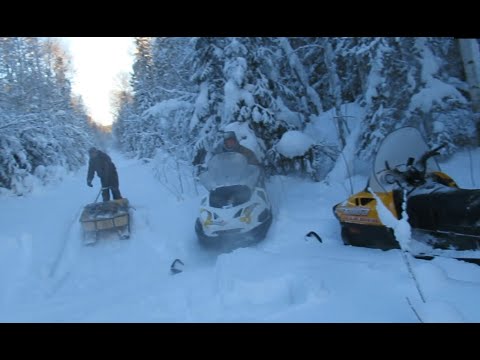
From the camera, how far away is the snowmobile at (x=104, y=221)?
23.4 ft

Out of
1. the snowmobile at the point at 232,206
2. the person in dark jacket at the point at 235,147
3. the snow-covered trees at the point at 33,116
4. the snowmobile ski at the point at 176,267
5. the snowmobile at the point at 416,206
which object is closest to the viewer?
the snowmobile at the point at 416,206

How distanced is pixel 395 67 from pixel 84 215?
762 cm

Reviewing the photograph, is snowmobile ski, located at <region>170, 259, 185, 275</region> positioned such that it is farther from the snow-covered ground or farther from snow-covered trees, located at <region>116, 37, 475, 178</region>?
snow-covered trees, located at <region>116, 37, 475, 178</region>

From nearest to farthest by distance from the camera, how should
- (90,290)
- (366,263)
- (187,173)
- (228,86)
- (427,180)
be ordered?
(366,263)
(427,180)
(90,290)
(228,86)
(187,173)

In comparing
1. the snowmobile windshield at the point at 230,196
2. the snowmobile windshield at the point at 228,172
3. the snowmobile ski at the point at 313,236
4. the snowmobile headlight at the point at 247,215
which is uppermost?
the snowmobile windshield at the point at 228,172

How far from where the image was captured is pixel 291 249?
5570 mm

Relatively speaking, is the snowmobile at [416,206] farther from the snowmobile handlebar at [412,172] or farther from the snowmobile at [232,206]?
the snowmobile at [232,206]

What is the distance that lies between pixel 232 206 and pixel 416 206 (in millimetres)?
3114

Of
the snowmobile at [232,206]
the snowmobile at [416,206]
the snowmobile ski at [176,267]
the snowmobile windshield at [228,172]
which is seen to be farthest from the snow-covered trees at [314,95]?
the snowmobile ski at [176,267]

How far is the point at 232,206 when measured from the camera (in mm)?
6570

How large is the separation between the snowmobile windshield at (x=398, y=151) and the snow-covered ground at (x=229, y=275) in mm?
1135
